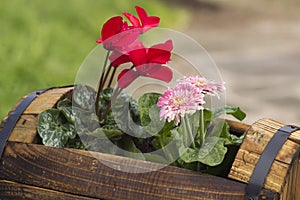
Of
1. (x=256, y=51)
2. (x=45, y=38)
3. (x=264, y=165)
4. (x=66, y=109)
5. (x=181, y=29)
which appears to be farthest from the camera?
(x=181, y=29)

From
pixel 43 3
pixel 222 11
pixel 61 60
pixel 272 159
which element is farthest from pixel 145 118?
pixel 222 11

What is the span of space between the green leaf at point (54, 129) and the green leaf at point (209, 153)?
365mm

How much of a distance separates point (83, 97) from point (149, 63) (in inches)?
10.2

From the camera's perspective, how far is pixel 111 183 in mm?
1668

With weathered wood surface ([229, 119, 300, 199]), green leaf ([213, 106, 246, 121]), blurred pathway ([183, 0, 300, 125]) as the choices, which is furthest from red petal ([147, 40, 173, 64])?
blurred pathway ([183, 0, 300, 125])

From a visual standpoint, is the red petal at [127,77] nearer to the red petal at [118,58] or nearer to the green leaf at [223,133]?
the red petal at [118,58]

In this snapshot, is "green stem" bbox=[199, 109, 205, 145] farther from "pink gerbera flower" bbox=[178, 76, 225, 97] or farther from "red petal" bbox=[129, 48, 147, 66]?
"red petal" bbox=[129, 48, 147, 66]

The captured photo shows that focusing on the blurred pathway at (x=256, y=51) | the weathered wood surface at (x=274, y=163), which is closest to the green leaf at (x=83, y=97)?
the weathered wood surface at (x=274, y=163)

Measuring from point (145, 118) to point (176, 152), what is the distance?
0.43 ft

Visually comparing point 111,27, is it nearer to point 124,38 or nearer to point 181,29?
point 124,38

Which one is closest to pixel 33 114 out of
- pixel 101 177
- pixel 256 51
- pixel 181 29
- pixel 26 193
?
pixel 26 193

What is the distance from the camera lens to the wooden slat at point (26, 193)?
1735 millimetres

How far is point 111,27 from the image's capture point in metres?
1.78

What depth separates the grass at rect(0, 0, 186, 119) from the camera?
4117 mm
